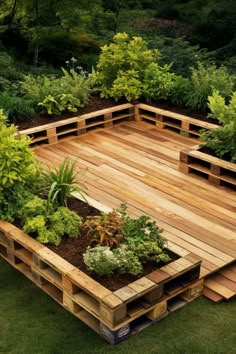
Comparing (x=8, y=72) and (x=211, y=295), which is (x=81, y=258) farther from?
(x=8, y=72)

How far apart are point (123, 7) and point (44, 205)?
494 inches

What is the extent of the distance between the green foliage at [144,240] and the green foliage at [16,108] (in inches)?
138

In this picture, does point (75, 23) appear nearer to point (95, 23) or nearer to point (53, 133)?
point (95, 23)

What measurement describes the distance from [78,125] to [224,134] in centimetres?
245

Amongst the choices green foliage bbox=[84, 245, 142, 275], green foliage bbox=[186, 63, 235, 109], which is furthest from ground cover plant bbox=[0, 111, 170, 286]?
green foliage bbox=[186, 63, 235, 109]

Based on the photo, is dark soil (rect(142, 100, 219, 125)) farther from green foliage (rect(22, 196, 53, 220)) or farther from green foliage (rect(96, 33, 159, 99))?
green foliage (rect(22, 196, 53, 220))

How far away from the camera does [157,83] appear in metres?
8.48

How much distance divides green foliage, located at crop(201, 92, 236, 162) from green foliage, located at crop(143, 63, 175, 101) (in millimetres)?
1733

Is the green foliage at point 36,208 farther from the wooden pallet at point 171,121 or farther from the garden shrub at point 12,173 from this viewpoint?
the wooden pallet at point 171,121

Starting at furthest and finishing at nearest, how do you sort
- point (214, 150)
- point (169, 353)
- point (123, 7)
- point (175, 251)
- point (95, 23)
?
point (123, 7)
point (95, 23)
point (214, 150)
point (175, 251)
point (169, 353)

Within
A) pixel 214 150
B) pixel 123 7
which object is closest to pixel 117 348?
pixel 214 150

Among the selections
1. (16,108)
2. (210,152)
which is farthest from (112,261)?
(16,108)

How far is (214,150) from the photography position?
6645mm

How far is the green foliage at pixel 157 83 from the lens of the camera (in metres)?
8.40
